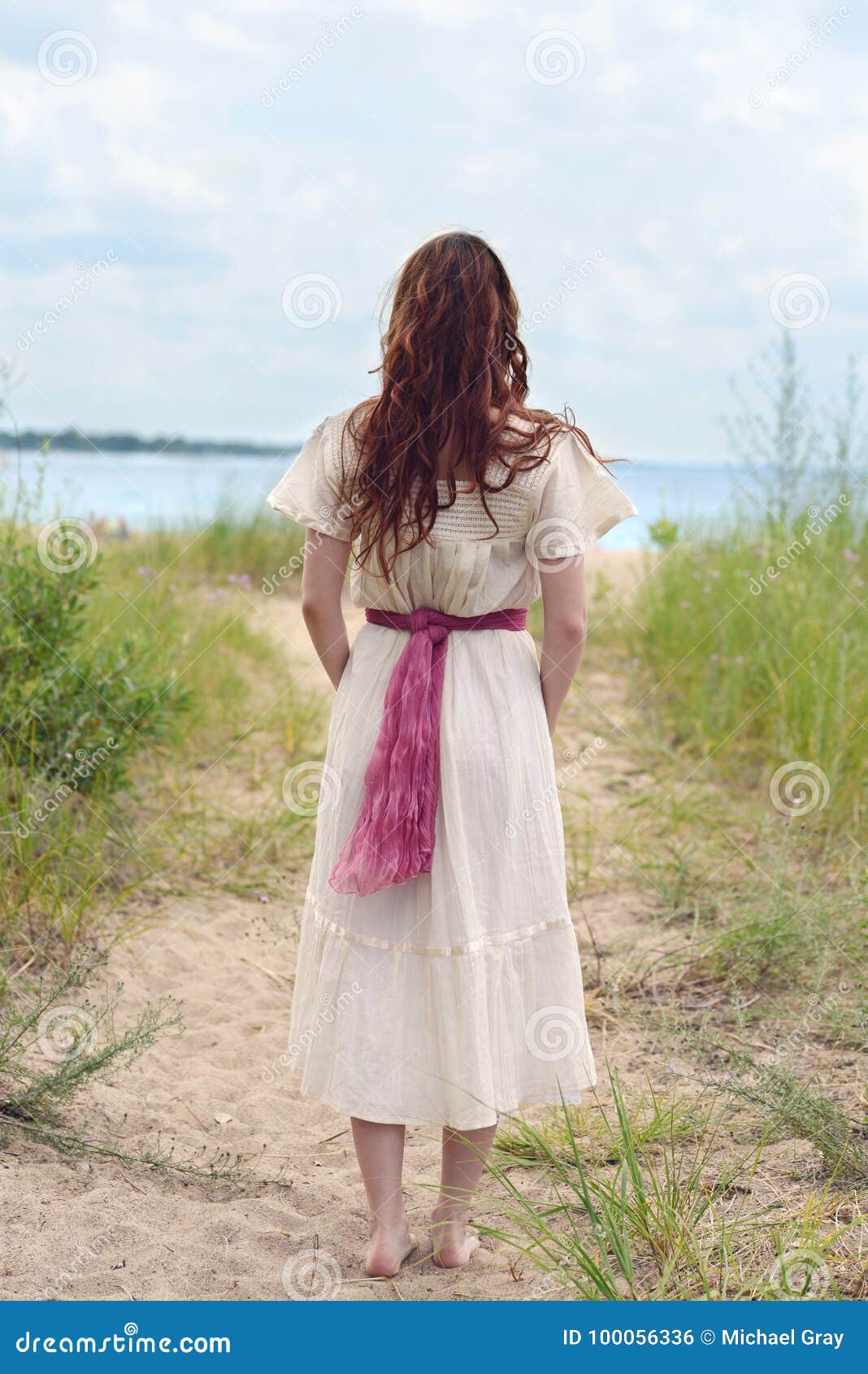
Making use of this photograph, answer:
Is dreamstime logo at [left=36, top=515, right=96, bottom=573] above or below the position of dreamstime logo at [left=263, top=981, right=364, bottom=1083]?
above

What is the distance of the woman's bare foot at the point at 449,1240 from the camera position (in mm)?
2238

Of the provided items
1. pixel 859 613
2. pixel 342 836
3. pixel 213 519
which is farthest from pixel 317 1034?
pixel 213 519

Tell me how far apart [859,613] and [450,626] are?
3351 mm

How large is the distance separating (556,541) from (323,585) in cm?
43

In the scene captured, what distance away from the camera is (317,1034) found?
221 cm

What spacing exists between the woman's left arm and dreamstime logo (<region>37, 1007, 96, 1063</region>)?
116 centimetres

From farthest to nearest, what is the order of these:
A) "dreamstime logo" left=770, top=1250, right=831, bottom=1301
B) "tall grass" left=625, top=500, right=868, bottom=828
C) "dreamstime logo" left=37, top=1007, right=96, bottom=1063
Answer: "tall grass" left=625, top=500, right=868, bottom=828
"dreamstime logo" left=37, top=1007, right=96, bottom=1063
"dreamstime logo" left=770, top=1250, right=831, bottom=1301

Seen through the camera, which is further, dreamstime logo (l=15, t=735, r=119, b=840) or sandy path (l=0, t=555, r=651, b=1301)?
dreamstime logo (l=15, t=735, r=119, b=840)

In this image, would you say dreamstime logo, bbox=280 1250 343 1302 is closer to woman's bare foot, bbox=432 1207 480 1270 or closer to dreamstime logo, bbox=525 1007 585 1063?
woman's bare foot, bbox=432 1207 480 1270

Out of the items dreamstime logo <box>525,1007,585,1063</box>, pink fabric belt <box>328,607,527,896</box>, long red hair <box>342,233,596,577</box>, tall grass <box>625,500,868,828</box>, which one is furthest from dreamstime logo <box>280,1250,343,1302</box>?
tall grass <box>625,500,868,828</box>

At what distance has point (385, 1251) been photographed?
2205 millimetres

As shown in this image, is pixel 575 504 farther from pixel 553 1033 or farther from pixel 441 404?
pixel 553 1033

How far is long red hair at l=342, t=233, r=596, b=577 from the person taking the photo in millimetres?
2061

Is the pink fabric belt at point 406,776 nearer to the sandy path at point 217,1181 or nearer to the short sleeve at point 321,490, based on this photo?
the short sleeve at point 321,490
